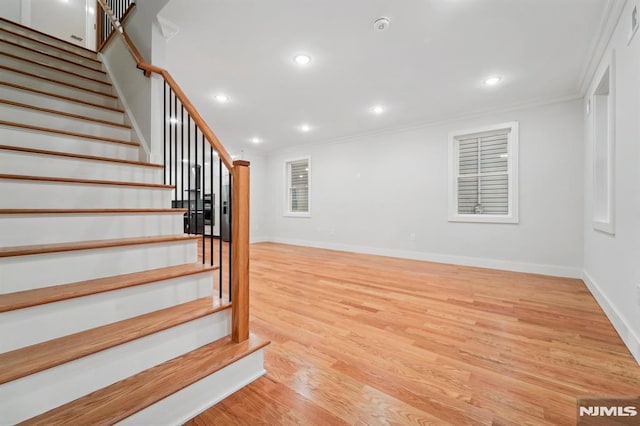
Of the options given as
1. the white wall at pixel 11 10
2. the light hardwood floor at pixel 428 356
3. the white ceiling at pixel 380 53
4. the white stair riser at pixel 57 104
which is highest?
the white wall at pixel 11 10

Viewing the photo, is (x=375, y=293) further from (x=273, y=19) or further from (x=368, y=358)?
(x=273, y=19)

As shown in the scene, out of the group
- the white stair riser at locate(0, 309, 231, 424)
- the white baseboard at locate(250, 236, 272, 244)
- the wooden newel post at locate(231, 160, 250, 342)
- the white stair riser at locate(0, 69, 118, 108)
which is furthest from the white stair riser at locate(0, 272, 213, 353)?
the white baseboard at locate(250, 236, 272, 244)

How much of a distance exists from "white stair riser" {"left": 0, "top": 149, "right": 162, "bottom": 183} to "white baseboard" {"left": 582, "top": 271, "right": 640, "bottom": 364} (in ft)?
12.4

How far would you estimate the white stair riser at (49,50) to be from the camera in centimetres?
289

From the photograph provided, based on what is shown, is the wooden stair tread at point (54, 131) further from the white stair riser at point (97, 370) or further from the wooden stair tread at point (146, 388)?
the wooden stair tread at point (146, 388)

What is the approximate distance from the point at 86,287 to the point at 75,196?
2.65 ft

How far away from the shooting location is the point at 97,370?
1146 mm

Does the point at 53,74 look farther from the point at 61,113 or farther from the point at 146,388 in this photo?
the point at 146,388

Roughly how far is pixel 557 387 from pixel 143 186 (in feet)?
9.76

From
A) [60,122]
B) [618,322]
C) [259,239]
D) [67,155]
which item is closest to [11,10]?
[60,122]

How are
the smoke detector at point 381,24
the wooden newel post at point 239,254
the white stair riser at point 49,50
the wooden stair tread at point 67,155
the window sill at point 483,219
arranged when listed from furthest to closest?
1. the window sill at point 483,219
2. the white stair riser at point 49,50
3. the smoke detector at point 381,24
4. the wooden stair tread at point 67,155
5. the wooden newel post at point 239,254

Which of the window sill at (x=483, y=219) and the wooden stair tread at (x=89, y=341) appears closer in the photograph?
the wooden stair tread at (x=89, y=341)

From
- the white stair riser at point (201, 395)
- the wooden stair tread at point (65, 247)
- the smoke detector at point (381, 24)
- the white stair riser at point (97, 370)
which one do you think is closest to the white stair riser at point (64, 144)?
the wooden stair tread at point (65, 247)

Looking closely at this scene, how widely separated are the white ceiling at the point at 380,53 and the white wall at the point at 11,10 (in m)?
3.09
